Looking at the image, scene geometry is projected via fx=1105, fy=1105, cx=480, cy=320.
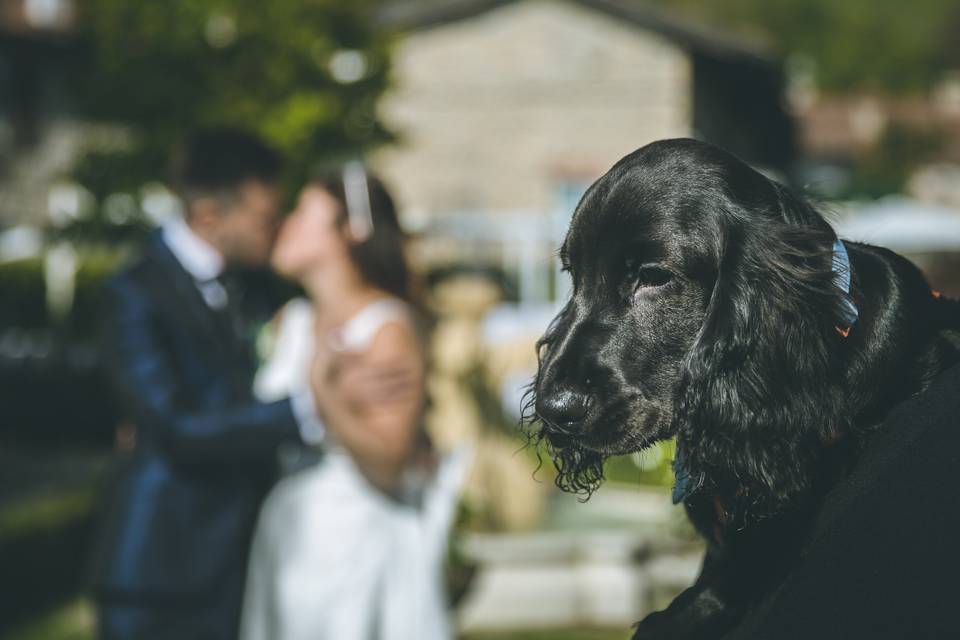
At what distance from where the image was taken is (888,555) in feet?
4.25

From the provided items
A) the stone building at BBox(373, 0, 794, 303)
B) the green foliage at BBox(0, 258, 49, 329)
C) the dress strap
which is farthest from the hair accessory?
the stone building at BBox(373, 0, 794, 303)

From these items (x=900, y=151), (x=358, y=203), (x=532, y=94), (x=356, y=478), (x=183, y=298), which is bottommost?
(x=900, y=151)

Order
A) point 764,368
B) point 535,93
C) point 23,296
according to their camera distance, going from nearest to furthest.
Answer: point 764,368 < point 23,296 < point 535,93

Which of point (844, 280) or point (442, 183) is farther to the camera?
point (442, 183)

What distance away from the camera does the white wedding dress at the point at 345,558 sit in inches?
143

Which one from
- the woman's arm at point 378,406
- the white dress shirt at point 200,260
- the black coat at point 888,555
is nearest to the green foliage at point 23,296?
the white dress shirt at point 200,260

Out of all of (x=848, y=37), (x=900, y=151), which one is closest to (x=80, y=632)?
(x=900, y=151)

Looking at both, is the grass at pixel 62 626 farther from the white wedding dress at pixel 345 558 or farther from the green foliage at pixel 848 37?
the green foliage at pixel 848 37

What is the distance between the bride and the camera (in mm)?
3602

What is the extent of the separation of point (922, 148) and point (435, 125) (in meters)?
31.9

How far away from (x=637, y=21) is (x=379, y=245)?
1881cm

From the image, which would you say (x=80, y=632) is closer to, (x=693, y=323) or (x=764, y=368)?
(x=693, y=323)

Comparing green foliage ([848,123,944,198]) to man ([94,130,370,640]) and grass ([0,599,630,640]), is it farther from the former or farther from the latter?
man ([94,130,370,640])

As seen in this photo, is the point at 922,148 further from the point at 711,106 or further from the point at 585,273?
the point at 585,273
